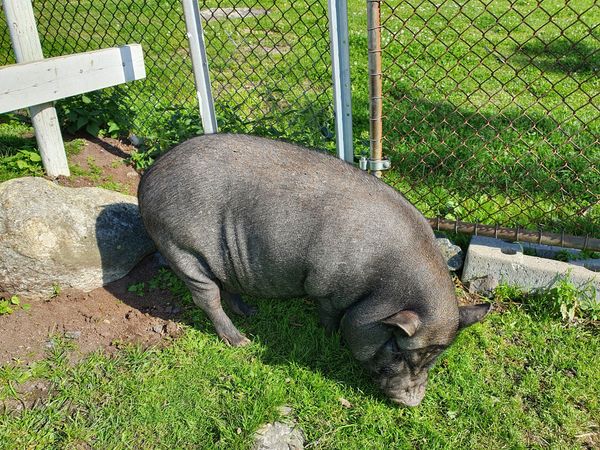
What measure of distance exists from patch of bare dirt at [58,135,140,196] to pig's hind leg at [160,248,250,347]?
1.70 metres

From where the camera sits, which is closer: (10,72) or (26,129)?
(10,72)

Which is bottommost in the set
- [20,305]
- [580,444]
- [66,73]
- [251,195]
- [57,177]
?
[580,444]

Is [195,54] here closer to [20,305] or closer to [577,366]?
[20,305]

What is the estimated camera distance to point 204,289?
3.81m

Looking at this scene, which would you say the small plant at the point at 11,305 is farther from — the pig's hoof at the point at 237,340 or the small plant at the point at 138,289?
the pig's hoof at the point at 237,340

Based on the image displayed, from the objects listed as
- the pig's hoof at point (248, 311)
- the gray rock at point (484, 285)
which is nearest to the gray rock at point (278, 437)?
the pig's hoof at point (248, 311)

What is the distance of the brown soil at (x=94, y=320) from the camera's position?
12.4 ft

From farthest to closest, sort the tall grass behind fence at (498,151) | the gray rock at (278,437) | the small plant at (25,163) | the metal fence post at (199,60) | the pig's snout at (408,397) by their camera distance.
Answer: the small plant at (25,163), the tall grass behind fence at (498,151), the metal fence post at (199,60), the pig's snout at (408,397), the gray rock at (278,437)

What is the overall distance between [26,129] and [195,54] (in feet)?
8.68

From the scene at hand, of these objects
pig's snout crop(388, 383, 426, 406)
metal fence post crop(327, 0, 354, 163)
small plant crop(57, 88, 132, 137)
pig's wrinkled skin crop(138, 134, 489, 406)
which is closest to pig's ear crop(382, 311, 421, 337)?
pig's wrinkled skin crop(138, 134, 489, 406)

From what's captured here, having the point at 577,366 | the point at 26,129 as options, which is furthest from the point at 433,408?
the point at 26,129

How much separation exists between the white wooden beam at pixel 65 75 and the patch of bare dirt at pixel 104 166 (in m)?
0.78

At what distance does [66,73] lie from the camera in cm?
482

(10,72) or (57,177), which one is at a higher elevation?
(10,72)
